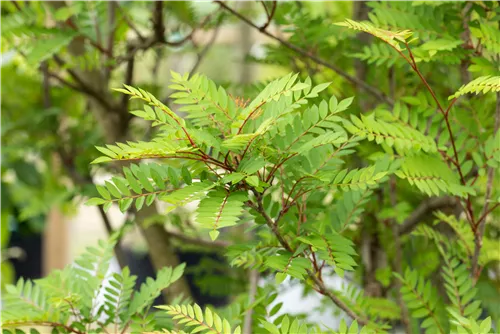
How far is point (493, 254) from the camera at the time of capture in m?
0.66

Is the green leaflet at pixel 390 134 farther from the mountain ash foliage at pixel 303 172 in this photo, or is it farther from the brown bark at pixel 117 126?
the brown bark at pixel 117 126

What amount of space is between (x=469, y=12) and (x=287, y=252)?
1.04ft

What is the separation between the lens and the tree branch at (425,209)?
78 cm

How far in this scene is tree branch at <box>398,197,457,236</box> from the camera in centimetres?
78

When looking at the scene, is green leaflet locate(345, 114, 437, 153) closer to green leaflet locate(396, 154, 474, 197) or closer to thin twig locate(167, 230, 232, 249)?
green leaflet locate(396, 154, 474, 197)

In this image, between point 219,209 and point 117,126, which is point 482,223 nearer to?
point 219,209

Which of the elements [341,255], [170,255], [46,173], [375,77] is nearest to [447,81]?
[375,77]

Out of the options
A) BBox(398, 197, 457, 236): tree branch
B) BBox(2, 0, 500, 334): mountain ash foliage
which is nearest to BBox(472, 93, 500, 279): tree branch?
BBox(2, 0, 500, 334): mountain ash foliage

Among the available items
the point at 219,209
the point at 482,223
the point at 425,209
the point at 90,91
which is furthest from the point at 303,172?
the point at 90,91

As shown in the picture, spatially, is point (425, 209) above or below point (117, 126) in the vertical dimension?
below

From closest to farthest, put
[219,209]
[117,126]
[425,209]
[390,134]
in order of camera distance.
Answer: [219,209] < [390,134] < [425,209] < [117,126]

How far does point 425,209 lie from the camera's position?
2.66 ft

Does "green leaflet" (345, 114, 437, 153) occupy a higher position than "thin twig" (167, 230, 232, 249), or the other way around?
"green leaflet" (345, 114, 437, 153)

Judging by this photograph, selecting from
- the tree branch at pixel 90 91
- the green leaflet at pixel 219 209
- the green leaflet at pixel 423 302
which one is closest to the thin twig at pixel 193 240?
the tree branch at pixel 90 91
